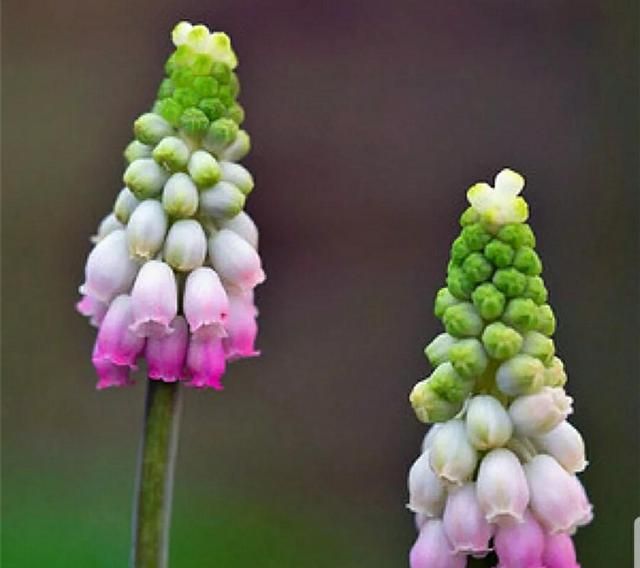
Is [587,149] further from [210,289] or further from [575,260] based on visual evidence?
[210,289]

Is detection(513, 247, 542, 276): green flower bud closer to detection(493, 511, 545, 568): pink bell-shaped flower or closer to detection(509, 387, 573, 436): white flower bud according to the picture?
detection(509, 387, 573, 436): white flower bud

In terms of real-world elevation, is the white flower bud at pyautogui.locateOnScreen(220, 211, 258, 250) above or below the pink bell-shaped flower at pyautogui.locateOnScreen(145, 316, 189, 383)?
above

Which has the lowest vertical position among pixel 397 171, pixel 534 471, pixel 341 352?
pixel 534 471

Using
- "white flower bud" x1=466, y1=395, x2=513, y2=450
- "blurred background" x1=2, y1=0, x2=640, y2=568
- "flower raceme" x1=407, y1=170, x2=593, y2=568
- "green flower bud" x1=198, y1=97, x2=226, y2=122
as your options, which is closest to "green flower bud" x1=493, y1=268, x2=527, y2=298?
"flower raceme" x1=407, y1=170, x2=593, y2=568

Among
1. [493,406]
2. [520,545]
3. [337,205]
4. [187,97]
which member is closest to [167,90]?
[187,97]

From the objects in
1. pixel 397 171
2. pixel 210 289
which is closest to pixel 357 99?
pixel 397 171

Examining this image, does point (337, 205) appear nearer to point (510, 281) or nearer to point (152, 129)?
point (152, 129)

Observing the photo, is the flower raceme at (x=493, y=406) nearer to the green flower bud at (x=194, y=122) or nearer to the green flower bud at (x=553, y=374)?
the green flower bud at (x=553, y=374)

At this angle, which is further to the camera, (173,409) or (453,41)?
(453,41)
